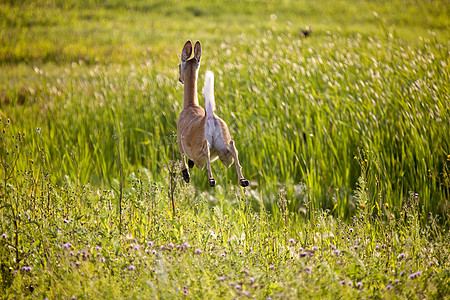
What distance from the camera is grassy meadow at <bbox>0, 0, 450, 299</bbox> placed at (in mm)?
3660

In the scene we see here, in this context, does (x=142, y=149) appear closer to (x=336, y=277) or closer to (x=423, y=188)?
(x=423, y=188)

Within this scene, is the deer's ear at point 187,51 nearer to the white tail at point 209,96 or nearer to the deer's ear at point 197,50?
the deer's ear at point 197,50

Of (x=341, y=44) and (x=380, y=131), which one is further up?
(x=341, y=44)

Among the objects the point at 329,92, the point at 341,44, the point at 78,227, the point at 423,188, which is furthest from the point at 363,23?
the point at 78,227

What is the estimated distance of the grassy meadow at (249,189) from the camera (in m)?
3.66

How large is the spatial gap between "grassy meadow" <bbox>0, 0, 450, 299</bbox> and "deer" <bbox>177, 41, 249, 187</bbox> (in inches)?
30.0

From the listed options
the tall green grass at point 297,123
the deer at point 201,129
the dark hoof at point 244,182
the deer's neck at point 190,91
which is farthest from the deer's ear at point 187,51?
the tall green grass at point 297,123

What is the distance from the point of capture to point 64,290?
11.6ft

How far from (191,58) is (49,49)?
16868mm


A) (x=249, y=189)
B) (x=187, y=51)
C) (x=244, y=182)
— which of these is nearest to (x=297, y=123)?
(x=249, y=189)

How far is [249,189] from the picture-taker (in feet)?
20.3

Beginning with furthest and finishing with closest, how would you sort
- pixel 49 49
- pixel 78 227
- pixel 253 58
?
pixel 49 49
pixel 253 58
pixel 78 227

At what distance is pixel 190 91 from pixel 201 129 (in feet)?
1.15

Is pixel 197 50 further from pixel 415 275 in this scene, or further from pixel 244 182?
pixel 415 275
